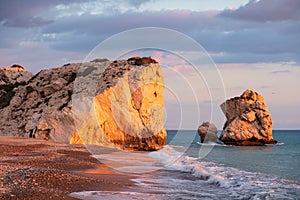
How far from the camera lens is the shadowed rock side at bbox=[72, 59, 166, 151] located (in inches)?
1293

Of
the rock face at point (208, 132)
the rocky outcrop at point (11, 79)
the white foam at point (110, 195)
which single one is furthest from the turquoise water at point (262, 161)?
the rock face at point (208, 132)

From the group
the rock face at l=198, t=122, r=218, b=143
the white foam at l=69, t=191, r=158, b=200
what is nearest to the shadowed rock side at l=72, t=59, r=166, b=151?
the white foam at l=69, t=191, r=158, b=200

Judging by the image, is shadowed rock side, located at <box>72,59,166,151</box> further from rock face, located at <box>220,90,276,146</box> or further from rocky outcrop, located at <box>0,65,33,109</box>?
rock face, located at <box>220,90,276,146</box>

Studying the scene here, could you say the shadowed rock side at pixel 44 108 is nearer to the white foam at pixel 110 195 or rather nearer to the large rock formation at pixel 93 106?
the large rock formation at pixel 93 106

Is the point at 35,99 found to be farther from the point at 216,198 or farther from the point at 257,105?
the point at 257,105

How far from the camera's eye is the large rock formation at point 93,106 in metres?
31.5

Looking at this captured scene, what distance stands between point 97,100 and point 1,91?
57.9 feet

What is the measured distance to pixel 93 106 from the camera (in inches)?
1267

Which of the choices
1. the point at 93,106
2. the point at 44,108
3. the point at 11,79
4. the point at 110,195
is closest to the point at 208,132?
the point at 11,79

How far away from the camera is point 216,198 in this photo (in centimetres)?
1070

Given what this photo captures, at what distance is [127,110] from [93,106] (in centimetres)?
452

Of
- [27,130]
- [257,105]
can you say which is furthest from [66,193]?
[257,105]

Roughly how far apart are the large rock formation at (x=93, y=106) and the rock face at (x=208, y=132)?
3252 cm

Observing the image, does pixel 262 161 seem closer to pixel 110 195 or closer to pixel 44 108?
pixel 44 108
